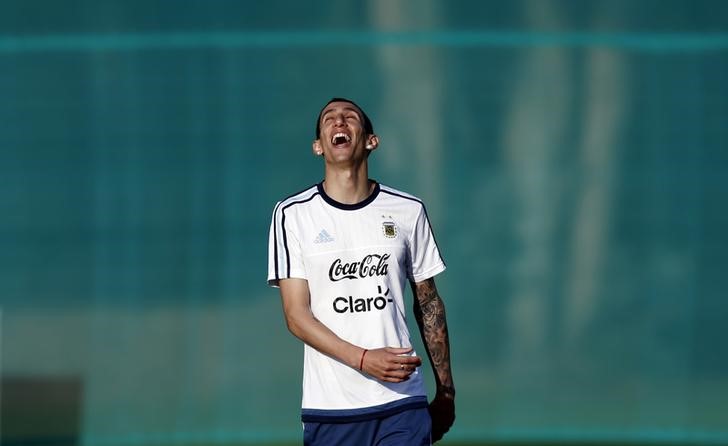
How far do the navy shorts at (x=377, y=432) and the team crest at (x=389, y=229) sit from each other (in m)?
0.63

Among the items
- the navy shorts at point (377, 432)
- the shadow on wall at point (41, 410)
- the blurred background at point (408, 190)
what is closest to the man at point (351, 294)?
the navy shorts at point (377, 432)

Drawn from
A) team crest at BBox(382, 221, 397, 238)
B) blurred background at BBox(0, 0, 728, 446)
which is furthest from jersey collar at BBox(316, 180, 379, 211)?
blurred background at BBox(0, 0, 728, 446)

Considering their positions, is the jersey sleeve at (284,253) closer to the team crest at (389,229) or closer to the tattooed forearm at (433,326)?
the team crest at (389,229)

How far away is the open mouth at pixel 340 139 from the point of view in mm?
4750

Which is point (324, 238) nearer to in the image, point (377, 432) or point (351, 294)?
point (351, 294)

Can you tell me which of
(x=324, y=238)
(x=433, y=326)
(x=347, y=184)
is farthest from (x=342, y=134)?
(x=433, y=326)

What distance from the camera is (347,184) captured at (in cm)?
479

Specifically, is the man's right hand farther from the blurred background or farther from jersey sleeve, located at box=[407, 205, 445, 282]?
the blurred background

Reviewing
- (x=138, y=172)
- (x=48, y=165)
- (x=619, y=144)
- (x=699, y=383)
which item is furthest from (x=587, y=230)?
(x=48, y=165)

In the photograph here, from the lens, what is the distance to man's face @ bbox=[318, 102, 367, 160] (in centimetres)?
475

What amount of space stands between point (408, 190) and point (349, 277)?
361cm

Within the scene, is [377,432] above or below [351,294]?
below

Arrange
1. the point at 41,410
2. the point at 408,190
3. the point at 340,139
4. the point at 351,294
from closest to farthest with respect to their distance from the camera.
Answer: the point at 351,294
the point at 340,139
the point at 408,190
the point at 41,410

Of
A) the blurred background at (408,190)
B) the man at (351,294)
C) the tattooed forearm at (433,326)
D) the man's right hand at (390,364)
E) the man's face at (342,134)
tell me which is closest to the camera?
the man's right hand at (390,364)
